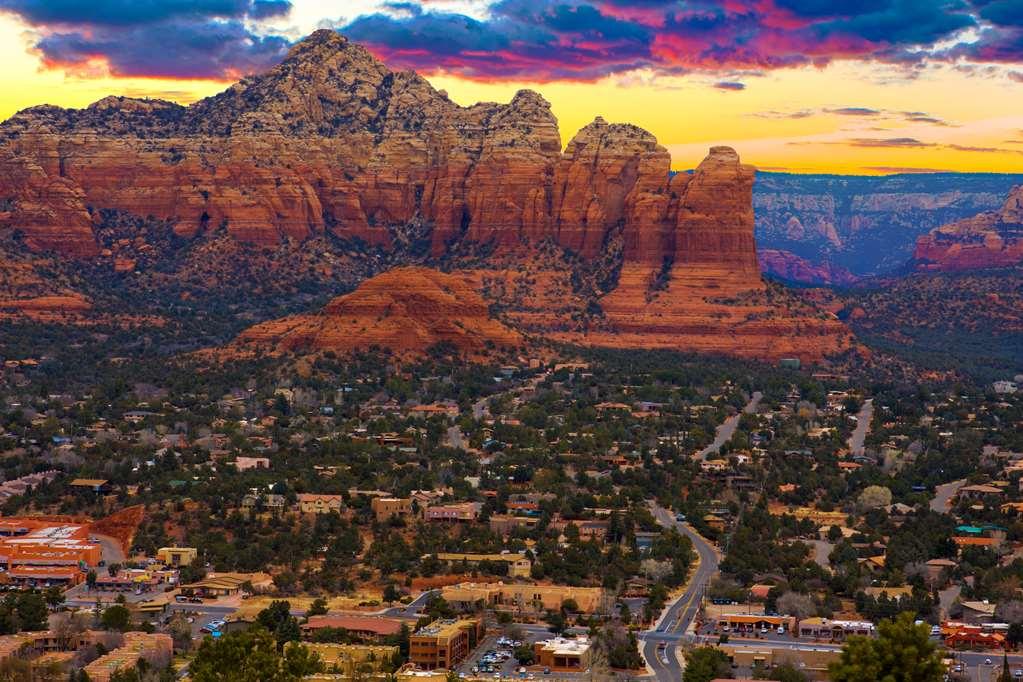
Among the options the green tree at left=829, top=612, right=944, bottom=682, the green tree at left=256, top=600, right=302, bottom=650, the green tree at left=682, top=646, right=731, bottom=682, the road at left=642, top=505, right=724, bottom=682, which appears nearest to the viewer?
the green tree at left=829, top=612, right=944, bottom=682

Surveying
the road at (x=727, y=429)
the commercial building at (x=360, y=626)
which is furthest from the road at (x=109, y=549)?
the road at (x=727, y=429)

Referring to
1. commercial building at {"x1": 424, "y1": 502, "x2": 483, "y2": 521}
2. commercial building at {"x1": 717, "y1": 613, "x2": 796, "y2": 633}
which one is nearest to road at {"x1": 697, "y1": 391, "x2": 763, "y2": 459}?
commercial building at {"x1": 424, "y1": 502, "x2": 483, "y2": 521}

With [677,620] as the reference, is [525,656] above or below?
above

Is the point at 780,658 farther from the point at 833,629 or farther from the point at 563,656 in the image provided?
the point at 563,656

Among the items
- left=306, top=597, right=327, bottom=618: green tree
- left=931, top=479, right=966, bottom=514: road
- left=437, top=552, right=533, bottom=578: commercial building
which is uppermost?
left=306, top=597, right=327, bottom=618: green tree

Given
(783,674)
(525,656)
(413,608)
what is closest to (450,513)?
(413,608)

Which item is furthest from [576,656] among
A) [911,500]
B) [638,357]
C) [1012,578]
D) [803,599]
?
[638,357]

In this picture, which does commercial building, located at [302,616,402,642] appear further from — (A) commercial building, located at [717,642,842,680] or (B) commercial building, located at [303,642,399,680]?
(A) commercial building, located at [717,642,842,680]
